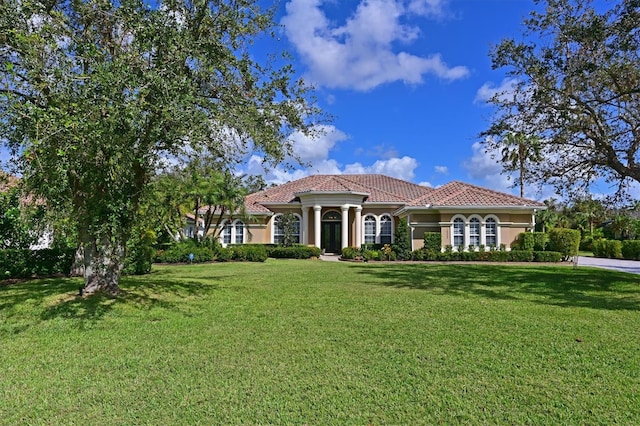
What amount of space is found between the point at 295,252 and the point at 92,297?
17829 mm

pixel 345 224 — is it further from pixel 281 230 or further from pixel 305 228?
pixel 281 230

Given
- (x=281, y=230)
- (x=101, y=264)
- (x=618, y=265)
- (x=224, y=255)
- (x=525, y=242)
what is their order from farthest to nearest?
1. (x=281, y=230)
2. (x=525, y=242)
3. (x=224, y=255)
4. (x=618, y=265)
5. (x=101, y=264)

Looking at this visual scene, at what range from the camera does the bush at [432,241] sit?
25625 mm

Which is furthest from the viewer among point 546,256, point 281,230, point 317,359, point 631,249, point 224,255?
point 281,230

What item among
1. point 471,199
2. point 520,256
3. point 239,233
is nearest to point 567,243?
point 520,256

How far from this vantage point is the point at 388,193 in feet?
111

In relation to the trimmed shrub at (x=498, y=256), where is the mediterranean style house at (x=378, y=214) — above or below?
above

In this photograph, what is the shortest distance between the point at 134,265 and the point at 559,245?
24164 mm

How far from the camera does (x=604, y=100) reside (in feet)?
41.4

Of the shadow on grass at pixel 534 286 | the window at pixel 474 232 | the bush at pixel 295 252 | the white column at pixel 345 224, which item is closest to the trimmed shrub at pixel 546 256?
the window at pixel 474 232

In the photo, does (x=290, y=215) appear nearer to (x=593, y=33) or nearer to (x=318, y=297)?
(x=318, y=297)

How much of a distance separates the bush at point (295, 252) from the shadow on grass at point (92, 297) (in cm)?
1363

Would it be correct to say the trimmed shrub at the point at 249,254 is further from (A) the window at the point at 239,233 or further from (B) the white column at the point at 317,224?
(A) the window at the point at 239,233

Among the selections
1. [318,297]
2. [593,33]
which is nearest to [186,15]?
[318,297]
